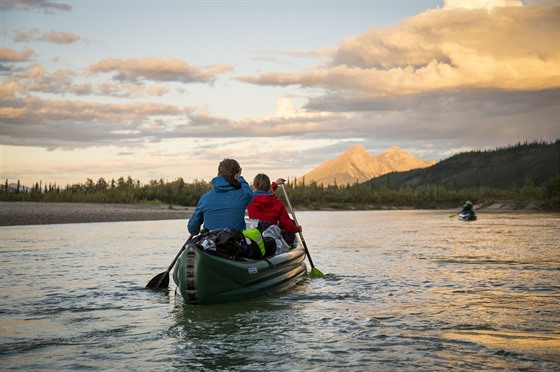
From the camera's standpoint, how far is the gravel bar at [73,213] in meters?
38.8

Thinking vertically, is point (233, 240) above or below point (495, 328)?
above

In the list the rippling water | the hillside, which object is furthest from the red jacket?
the hillside

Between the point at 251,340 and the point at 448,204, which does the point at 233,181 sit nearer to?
the point at 251,340

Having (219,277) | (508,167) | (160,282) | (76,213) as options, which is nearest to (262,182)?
(160,282)

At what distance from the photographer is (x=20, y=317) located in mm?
9359

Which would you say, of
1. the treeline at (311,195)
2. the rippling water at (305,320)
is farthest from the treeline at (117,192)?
the rippling water at (305,320)

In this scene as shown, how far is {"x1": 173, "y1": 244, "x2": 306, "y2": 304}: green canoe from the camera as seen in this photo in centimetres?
946

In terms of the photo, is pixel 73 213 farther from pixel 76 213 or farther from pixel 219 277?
pixel 219 277

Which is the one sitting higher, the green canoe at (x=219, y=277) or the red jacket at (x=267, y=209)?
the red jacket at (x=267, y=209)

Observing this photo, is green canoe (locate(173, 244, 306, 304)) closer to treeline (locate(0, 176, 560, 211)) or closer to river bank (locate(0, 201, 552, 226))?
river bank (locate(0, 201, 552, 226))

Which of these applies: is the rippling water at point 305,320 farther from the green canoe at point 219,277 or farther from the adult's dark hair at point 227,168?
the adult's dark hair at point 227,168

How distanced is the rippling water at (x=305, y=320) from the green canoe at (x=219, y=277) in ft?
0.75

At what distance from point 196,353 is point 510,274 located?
31.1ft

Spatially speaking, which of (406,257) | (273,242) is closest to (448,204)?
(406,257)
